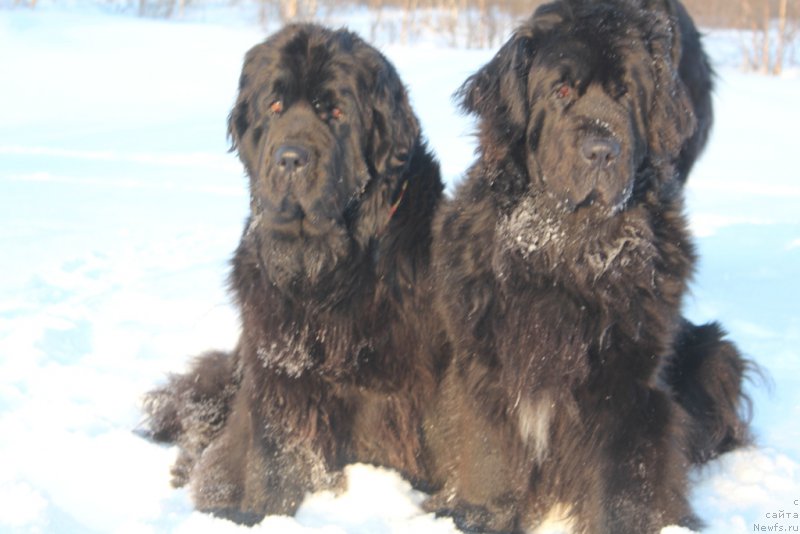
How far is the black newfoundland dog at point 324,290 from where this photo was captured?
9.61 feet

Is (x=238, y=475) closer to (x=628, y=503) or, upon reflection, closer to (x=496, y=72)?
(x=628, y=503)

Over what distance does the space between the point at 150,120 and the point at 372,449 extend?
1253cm

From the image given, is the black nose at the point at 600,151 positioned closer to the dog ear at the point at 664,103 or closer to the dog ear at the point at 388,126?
the dog ear at the point at 664,103

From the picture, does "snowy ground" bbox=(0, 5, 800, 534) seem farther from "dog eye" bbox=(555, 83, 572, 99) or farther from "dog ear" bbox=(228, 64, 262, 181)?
"dog ear" bbox=(228, 64, 262, 181)

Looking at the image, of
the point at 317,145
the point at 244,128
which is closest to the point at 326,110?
the point at 317,145

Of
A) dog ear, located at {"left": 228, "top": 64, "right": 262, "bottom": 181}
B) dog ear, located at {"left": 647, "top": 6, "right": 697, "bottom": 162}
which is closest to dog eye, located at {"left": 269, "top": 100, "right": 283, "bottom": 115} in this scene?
dog ear, located at {"left": 228, "top": 64, "right": 262, "bottom": 181}

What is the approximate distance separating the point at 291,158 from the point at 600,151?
0.95 metres

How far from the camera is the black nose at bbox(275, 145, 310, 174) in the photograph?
280 centimetres

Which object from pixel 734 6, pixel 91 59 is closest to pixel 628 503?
pixel 91 59

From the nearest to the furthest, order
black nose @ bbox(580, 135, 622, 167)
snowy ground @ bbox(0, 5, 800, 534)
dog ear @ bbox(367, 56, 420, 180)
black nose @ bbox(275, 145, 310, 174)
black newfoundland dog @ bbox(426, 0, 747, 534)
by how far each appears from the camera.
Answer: black nose @ bbox(580, 135, 622, 167) < black newfoundland dog @ bbox(426, 0, 747, 534) < black nose @ bbox(275, 145, 310, 174) < snowy ground @ bbox(0, 5, 800, 534) < dog ear @ bbox(367, 56, 420, 180)

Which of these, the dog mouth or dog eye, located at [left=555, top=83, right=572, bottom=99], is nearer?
dog eye, located at [left=555, top=83, right=572, bottom=99]

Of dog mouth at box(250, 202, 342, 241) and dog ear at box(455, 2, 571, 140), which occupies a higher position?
dog ear at box(455, 2, 571, 140)

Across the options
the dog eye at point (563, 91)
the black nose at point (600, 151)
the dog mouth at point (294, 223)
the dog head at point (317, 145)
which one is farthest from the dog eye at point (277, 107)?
the black nose at point (600, 151)

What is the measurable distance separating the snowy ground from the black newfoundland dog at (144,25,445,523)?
0.53 ft
